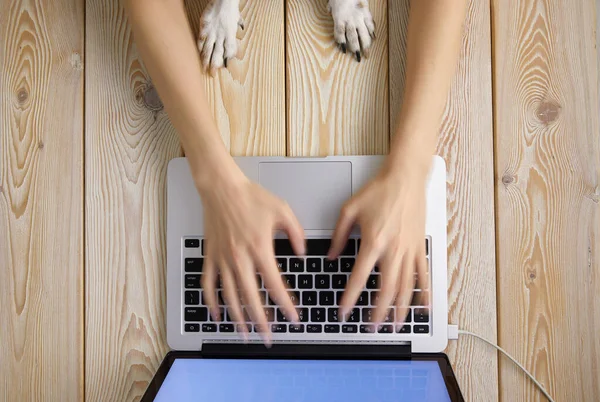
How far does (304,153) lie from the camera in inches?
30.4

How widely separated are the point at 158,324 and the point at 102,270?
0.12m

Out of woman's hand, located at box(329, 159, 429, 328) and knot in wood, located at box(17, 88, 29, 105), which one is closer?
woman's hand, located at box(329, 159, 429, 328)

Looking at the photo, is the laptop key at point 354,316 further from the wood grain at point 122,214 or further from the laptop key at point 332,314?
the wood grain at point 122,214

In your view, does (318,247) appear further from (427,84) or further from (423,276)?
(427,84)

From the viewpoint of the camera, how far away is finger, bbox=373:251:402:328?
27.5 inches

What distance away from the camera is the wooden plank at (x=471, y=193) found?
0.75m

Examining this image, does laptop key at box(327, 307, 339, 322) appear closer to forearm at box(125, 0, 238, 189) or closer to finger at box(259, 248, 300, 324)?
finger at box(259, 248, 300, 324)

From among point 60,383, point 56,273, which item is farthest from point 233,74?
point 60,383

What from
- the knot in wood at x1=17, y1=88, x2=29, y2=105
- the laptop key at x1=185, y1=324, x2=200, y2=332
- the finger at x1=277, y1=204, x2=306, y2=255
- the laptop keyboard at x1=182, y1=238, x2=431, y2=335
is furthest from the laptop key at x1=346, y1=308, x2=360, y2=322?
the knot in wood at x1=17, y1=88, x2=29, y2=105

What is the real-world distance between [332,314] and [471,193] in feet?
0.91

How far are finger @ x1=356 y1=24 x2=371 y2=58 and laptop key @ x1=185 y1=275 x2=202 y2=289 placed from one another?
423mm

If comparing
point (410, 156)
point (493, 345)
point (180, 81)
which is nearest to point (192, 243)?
point (180, 81)

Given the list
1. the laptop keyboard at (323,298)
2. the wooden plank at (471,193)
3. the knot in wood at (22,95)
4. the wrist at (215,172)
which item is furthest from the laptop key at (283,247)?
the knot in wood at (22,95)

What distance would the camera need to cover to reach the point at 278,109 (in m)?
0.78
